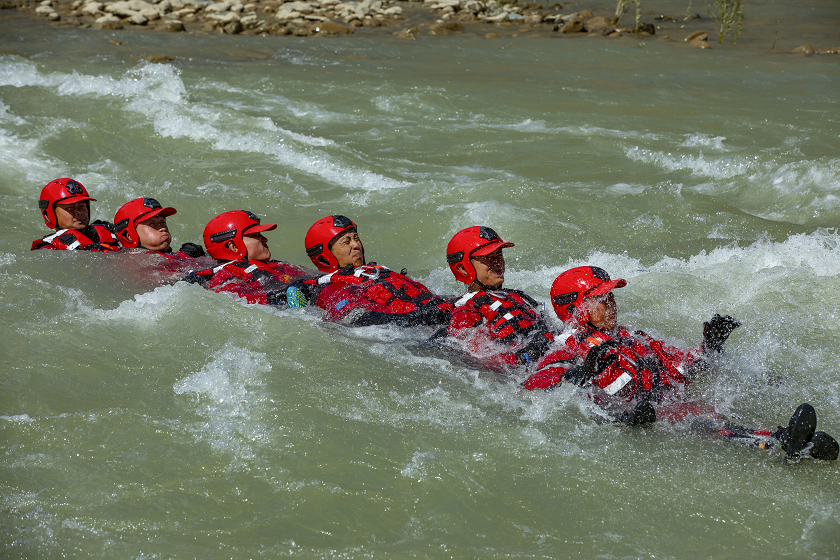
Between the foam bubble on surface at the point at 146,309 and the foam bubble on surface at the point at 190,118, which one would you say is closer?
the foam bubble on surface at the point at 146,309

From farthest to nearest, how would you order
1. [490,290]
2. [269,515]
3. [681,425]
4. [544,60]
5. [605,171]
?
[544,60] → [605,171] → [490,290] → [681,425] → [269,515]

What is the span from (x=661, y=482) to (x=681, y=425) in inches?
22.3

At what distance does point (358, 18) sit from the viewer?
25531mm

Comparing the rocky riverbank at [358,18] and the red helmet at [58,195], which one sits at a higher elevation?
the rocky riverbank at [358,18]

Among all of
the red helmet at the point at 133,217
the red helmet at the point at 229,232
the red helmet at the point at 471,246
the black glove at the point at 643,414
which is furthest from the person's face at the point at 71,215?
the black glove at the point at 643,414

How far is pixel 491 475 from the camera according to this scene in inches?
160

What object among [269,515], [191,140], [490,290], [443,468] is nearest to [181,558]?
[269,515]

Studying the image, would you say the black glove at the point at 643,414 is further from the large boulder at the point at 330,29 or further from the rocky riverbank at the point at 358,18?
the large boulder at the point at 330,29

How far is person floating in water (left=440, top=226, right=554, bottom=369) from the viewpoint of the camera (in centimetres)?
512

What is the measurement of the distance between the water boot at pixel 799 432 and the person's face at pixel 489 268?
2143 millimetres

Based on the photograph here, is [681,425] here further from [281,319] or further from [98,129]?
[98,129]

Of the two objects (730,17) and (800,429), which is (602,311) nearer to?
(800,429)

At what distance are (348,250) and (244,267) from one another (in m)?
1.09

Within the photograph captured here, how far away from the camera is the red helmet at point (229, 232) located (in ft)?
22.1
